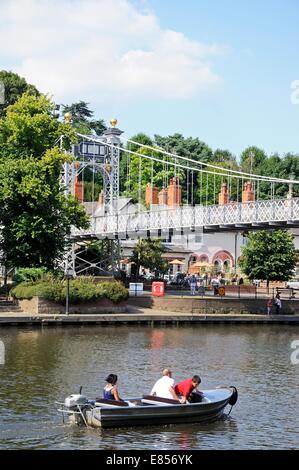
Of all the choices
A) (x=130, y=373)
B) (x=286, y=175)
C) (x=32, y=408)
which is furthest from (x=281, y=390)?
(x=286, y=175)

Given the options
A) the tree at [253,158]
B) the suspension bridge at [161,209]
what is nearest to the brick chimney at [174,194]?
the suspension bridge at [161,209]

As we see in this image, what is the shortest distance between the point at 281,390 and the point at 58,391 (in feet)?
29.7

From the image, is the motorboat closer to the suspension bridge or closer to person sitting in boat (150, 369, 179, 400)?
person sitting in boat (150, 369, 179, 400)

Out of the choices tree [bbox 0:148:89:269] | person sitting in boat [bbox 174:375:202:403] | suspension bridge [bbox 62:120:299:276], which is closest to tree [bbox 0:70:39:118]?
suspension bridge [bbox 62:120:299:276]

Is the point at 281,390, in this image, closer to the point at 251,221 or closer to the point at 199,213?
the point at 251,221

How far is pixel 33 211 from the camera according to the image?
66000mm

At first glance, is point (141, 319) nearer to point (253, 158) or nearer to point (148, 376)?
point (148, 376)

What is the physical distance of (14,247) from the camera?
65812 millimetres

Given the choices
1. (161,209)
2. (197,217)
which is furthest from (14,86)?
(197,217)

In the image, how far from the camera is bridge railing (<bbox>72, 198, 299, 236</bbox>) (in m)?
67.0

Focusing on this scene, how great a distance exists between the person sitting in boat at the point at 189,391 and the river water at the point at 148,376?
928 millimetres

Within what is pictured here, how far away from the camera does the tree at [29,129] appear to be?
6612cm

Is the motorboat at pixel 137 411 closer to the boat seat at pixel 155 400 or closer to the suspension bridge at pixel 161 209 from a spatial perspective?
the boat seat at pixel 155 400

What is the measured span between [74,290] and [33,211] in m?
7.10
